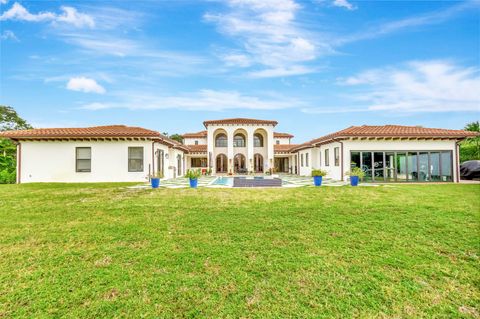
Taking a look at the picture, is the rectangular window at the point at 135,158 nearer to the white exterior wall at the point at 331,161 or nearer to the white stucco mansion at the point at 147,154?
the white stucco mansion at the point at 147,154

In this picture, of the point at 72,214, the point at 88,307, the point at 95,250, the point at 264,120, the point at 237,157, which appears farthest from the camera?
the point at 237,157

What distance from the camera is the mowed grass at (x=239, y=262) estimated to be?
2.94 m

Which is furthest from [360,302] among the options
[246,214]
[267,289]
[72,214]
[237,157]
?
[237,157]

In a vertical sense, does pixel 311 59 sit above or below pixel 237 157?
above

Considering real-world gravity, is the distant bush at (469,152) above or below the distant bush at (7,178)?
above

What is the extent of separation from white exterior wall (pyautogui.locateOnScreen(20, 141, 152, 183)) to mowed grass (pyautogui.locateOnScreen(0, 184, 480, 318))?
28.8ft

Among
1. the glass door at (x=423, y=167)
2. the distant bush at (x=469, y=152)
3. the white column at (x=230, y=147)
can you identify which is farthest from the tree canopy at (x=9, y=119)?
the distant bush at (x=469, y=152)

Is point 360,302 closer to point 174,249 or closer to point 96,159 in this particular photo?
point 174,249

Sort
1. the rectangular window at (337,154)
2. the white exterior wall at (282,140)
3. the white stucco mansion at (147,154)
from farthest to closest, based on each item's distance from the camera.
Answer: the white exterior wall at (282,140)
the rectangular window at (337,154)
the white stucco mansion at (147,154)

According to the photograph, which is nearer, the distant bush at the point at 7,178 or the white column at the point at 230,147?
the distant bush at the point at 7,178

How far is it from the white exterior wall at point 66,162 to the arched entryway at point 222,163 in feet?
62.6

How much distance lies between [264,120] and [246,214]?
25.6m

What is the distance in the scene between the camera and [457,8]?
1010 cm

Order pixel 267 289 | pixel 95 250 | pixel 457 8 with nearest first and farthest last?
pixel 267 289 → pixel 95 250 → pixel 457 8
